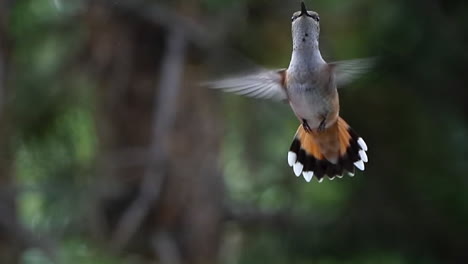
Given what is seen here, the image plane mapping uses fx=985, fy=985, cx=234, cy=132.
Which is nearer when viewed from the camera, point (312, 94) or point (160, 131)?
point (312, 94)

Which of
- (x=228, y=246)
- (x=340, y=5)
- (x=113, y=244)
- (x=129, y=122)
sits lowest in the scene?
(x=228, y=246)

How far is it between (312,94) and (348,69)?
3.7 inches

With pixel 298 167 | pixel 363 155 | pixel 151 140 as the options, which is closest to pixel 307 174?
pixel 298 167

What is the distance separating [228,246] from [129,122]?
0.92 metres

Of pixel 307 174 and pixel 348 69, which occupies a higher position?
pixel 348 69

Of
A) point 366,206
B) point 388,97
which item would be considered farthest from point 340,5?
point 366,206

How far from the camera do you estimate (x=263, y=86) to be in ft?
7.36

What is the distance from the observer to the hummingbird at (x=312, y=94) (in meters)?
1.98

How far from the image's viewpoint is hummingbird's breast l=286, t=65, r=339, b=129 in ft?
6.79

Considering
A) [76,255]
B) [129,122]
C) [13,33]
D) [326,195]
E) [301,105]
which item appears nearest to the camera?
[301,105]

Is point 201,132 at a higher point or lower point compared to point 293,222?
higher

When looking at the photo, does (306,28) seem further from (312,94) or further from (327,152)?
(327,152)

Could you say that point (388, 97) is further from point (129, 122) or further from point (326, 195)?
point (129, 122)

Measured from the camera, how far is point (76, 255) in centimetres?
341
